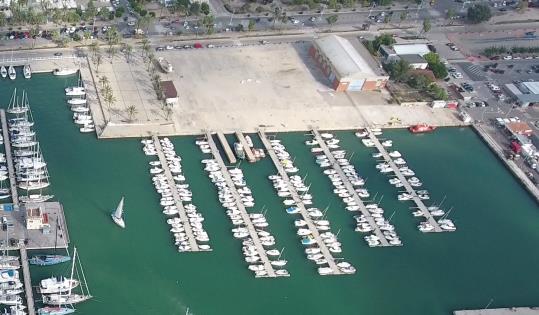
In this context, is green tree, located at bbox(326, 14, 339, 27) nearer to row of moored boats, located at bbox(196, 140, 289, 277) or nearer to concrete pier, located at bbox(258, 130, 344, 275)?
concrete pier, located at bbox(258, 130, 344, 275)

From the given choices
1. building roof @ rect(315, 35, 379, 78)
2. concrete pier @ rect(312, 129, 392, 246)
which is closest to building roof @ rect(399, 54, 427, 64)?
building roof @ rect(315, 35, 379, 78)

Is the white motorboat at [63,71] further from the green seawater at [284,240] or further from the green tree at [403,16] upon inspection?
the green tree at [403,16]

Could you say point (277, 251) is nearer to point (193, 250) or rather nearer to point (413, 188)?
point (193, 250)

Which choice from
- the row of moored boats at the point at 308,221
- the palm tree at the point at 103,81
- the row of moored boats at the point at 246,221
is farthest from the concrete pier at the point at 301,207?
the palm tree at the point at 103,81

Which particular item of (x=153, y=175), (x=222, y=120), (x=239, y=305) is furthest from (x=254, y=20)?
(x=239, y=305)

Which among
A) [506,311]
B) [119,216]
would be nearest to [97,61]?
[119,216]

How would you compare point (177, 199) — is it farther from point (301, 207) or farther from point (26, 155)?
point (26, 155)
